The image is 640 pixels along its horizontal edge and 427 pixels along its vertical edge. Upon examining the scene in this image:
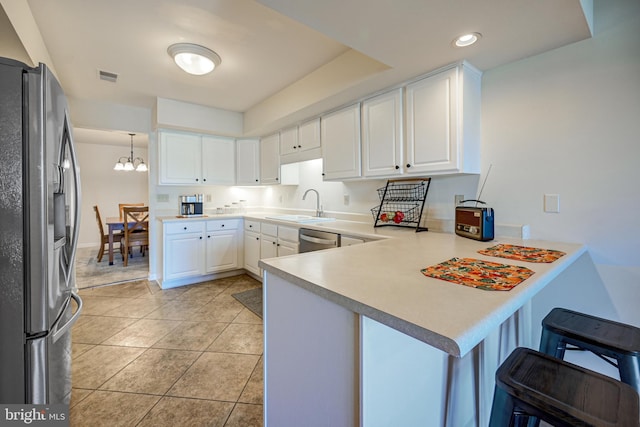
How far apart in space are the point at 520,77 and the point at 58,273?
2880 mm

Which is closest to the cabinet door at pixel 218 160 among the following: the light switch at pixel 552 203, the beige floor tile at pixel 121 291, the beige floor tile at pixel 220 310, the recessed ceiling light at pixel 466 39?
the beige floor tile at pixel 121 291

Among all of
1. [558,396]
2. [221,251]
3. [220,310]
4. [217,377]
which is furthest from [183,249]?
[558,396]

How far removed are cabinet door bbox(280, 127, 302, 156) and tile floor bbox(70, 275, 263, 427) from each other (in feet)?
6.41

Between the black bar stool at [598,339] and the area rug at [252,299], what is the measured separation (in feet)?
7.52

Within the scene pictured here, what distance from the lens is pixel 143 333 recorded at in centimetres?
246

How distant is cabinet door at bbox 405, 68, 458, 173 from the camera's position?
197cm

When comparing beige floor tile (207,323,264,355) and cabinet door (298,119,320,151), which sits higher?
cabinet door (298,119,320,151)

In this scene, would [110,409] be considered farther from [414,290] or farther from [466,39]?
→ [466,39]

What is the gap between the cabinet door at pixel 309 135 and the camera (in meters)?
3.11

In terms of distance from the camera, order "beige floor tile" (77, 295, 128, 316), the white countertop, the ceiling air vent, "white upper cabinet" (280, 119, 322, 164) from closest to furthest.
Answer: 1. the white countertop
2. the ceiling air vent
3. "beige floor tile" (77, 295, 128, 316)
4. "white upper cabinet" (280, 119, 322, 164)

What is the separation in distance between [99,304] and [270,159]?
8.71 feet

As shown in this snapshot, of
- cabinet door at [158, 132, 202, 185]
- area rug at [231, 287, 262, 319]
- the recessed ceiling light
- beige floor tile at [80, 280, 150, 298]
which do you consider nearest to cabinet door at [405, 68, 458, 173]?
the recessed ceiling light

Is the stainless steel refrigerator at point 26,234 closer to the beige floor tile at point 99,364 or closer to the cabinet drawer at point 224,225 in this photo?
A: the beige floor tile at point 99,364

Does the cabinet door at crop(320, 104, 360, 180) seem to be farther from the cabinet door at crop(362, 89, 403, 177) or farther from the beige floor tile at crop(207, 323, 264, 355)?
the beige floor tile at crop(207, 323, 264, 355)
